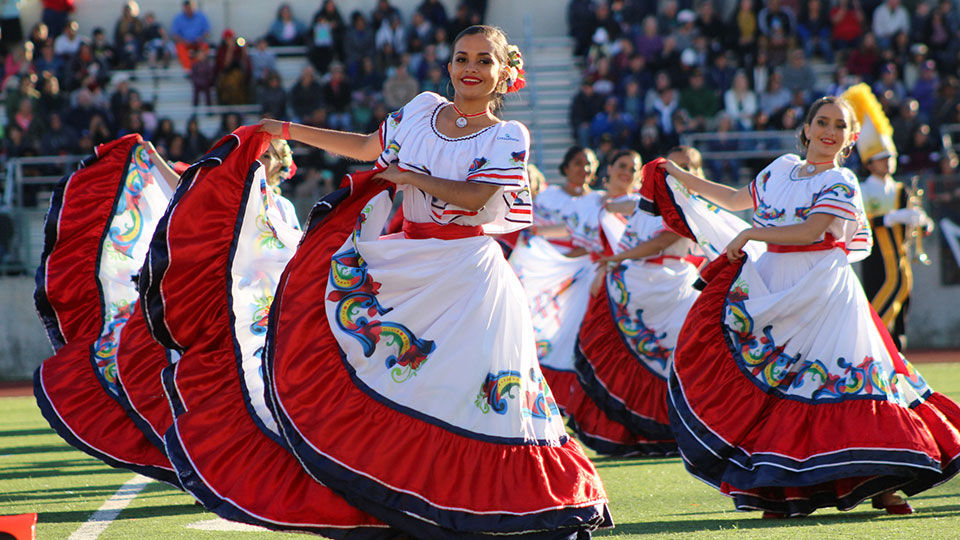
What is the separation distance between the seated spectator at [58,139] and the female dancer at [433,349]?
11.4 meters

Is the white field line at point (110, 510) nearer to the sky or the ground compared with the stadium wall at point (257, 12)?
nearer to the ground

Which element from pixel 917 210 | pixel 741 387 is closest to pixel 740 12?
pixel 917 210

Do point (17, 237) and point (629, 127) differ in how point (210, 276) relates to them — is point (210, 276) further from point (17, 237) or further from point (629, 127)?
point (629, 127)

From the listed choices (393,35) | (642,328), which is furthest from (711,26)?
(642,328)

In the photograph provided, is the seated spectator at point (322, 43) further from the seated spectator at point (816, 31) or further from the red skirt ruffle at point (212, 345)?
the red skirt ruffle at point (212, 345)

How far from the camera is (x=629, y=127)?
1557 cm

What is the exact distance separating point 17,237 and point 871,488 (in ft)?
32.1

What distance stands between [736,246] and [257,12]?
46.1 feet

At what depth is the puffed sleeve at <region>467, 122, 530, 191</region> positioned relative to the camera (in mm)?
4262

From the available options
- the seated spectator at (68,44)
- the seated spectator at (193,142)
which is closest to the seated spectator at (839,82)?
the seated spectator at (193,142)

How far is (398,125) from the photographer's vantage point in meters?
4.50

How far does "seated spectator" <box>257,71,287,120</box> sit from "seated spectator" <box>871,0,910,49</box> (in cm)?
806

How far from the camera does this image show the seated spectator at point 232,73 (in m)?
16.1

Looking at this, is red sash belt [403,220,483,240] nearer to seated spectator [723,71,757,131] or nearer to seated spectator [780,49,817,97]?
seated spectator [723,71,757,131]
